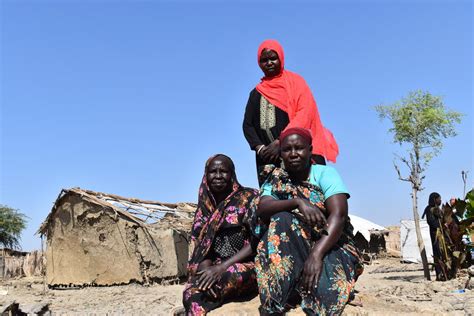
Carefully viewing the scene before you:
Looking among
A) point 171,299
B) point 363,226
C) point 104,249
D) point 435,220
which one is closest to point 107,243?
point 104,249

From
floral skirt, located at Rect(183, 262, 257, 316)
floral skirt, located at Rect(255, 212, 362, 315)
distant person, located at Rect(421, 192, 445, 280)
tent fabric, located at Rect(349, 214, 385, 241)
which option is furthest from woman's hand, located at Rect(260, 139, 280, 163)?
tent fabric, located at Rect(349, 214, 385, 241)

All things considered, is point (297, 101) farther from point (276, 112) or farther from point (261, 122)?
point (261, 122)

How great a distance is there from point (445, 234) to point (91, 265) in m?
7.91

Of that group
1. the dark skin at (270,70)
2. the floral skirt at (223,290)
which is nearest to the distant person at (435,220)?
the dark skin at (270,70)

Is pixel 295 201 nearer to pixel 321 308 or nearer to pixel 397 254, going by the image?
pixel 321 308

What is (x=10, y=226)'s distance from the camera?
27.6 metres

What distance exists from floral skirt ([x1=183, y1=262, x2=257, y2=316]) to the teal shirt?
565mm

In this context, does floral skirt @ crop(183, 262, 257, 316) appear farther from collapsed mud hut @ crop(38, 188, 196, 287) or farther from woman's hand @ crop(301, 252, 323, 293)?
collapsed mud hut @ crop(38, 188, 196, 287)

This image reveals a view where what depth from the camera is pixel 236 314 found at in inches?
121

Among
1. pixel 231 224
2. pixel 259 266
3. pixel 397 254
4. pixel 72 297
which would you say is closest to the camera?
pixel 259 266

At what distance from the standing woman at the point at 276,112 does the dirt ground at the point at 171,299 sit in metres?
1.08

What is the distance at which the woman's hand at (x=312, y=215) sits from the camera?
2707 mm

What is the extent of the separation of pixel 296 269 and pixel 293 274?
0.10ft

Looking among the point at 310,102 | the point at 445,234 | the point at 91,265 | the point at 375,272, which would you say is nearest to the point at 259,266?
the point at 310,102
